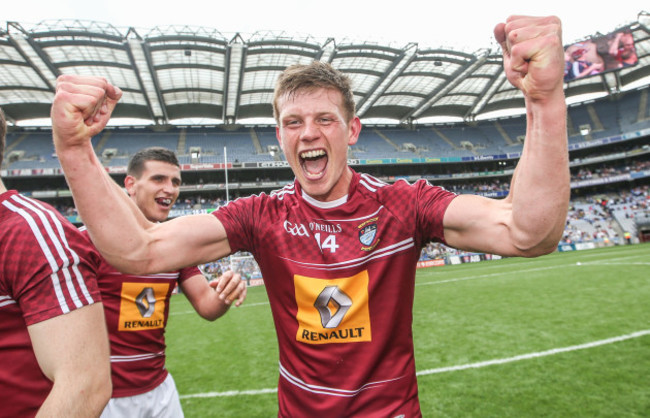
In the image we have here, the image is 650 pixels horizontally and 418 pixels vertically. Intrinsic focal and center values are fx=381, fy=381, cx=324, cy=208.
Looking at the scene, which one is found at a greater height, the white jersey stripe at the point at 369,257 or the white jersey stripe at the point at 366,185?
the white jersey stripe at the point at 366,185

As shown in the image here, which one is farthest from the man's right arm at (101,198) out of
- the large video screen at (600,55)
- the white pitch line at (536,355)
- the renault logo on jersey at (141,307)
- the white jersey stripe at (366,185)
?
the large video screen at (600,55)

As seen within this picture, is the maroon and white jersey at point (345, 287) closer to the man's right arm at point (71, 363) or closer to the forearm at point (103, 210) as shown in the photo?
the forearm at point (103, 210)

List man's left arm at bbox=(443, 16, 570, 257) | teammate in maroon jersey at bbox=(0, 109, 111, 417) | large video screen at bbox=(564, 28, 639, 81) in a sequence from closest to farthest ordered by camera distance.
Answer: man's left arm at bbox=(443, 16, 570, 257), teammate in maroon jersey at bbox=(0, 109, 111, 417), large video screen at bbox=(564, 28, 639, 81)

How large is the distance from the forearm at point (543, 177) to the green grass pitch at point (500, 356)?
3504 millimetres

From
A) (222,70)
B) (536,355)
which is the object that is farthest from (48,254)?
(222,70)

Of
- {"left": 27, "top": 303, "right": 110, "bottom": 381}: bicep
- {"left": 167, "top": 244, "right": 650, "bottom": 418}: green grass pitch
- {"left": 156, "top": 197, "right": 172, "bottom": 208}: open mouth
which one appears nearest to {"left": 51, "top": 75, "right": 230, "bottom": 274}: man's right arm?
{"left": 27, "top": 303, "right": 110, "bottom": 381}: bicep

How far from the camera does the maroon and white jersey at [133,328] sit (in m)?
2.87

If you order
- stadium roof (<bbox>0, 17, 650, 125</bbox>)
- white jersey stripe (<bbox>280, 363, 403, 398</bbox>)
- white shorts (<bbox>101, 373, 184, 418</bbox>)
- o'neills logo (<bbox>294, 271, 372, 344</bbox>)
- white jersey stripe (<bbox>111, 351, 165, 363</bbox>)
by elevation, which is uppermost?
stadium roof (<bbox>0, 17, 650, 125</bbox>)

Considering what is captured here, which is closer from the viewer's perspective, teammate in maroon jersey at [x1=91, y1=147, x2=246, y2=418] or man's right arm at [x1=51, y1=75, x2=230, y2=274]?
man's right arm at [x1=51, y1=75, x2=230, y2=274]

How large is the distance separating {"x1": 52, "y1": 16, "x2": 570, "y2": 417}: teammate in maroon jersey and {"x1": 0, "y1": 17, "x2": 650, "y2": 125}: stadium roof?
67.0ft

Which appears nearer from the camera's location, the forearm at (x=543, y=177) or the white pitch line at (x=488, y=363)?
the forearm at (x=543, y=177)

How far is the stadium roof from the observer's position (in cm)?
2450

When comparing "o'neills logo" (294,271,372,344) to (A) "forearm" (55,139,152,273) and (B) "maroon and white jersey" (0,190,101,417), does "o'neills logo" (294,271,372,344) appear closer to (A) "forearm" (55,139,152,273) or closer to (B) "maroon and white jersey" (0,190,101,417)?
(A) "forearm" (55,139,152,273)

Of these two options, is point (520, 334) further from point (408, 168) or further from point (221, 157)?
point (408, 168)
